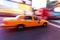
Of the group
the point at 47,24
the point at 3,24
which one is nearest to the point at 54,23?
the point at 47,24

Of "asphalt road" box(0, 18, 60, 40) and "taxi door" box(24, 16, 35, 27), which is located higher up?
"taxi door" box(24, 16, 35, 27)

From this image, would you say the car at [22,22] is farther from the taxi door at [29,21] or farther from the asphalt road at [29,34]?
the asphalt road at [29,34]

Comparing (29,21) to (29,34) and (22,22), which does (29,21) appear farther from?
(29,34)

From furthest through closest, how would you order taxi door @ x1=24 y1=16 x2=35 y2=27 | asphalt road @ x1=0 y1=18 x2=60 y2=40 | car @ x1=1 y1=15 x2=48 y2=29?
taxi door @ x1=24 y1=16 x2=35 y2=27 < car @ x1=1 y1=15 x2=48 y2=29 < asphalt road @ x1=0 y1=18 x2=60 y2=40

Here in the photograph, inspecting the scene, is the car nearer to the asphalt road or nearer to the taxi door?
the taxi door

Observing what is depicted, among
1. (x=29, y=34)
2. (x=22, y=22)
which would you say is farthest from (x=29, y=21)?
(x=29, y=34)

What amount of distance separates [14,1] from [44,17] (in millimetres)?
1160

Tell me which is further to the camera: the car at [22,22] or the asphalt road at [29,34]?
the car at [22,22]

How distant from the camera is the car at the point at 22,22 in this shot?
3709 mm

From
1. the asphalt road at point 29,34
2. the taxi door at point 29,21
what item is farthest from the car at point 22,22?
the asphalt road at point 29,34

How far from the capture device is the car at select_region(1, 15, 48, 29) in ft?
12.2

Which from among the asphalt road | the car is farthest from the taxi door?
the asphalt road

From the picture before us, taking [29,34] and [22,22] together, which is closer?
[29,34]

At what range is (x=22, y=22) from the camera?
3846 mm
